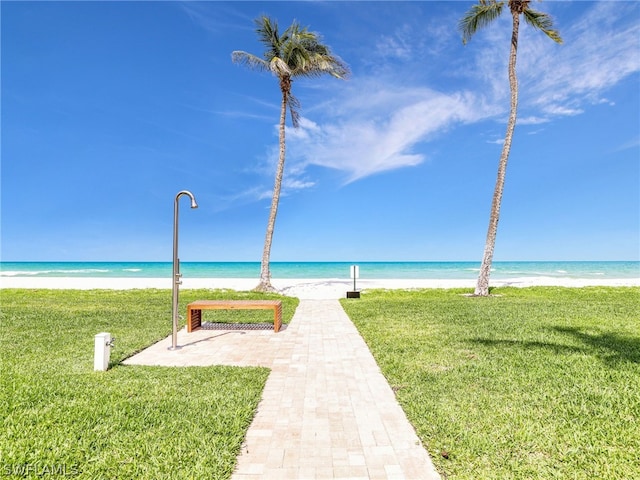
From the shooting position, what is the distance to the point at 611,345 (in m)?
7.04

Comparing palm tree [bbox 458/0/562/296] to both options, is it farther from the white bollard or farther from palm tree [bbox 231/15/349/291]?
the white bollard

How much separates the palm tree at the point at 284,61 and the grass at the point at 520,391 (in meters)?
9.67

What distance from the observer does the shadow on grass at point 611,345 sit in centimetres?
624

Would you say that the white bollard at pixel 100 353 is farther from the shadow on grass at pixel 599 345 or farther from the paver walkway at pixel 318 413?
the shadow on grass at pixel 599 345

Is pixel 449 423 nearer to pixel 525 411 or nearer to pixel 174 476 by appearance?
pixel 525 411

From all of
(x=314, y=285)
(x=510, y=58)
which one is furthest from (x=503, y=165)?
(x=314, y=285)

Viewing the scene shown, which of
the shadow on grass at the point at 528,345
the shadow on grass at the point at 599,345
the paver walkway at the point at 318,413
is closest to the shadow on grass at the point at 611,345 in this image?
the shadow on grass at the point at 599,345

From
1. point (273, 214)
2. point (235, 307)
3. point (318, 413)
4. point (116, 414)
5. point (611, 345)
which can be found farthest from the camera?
point (273, 214)

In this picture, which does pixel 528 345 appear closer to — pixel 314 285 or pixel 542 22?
pixel 542 22

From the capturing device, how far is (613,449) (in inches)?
131

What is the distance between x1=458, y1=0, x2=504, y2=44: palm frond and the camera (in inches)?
651

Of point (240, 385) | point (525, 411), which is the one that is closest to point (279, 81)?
point (240, 385)

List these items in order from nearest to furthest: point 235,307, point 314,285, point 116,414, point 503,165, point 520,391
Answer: point 116,414, point 520,391, point 235,307, point 503,165, point 314,285

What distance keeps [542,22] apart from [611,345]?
15154mm
